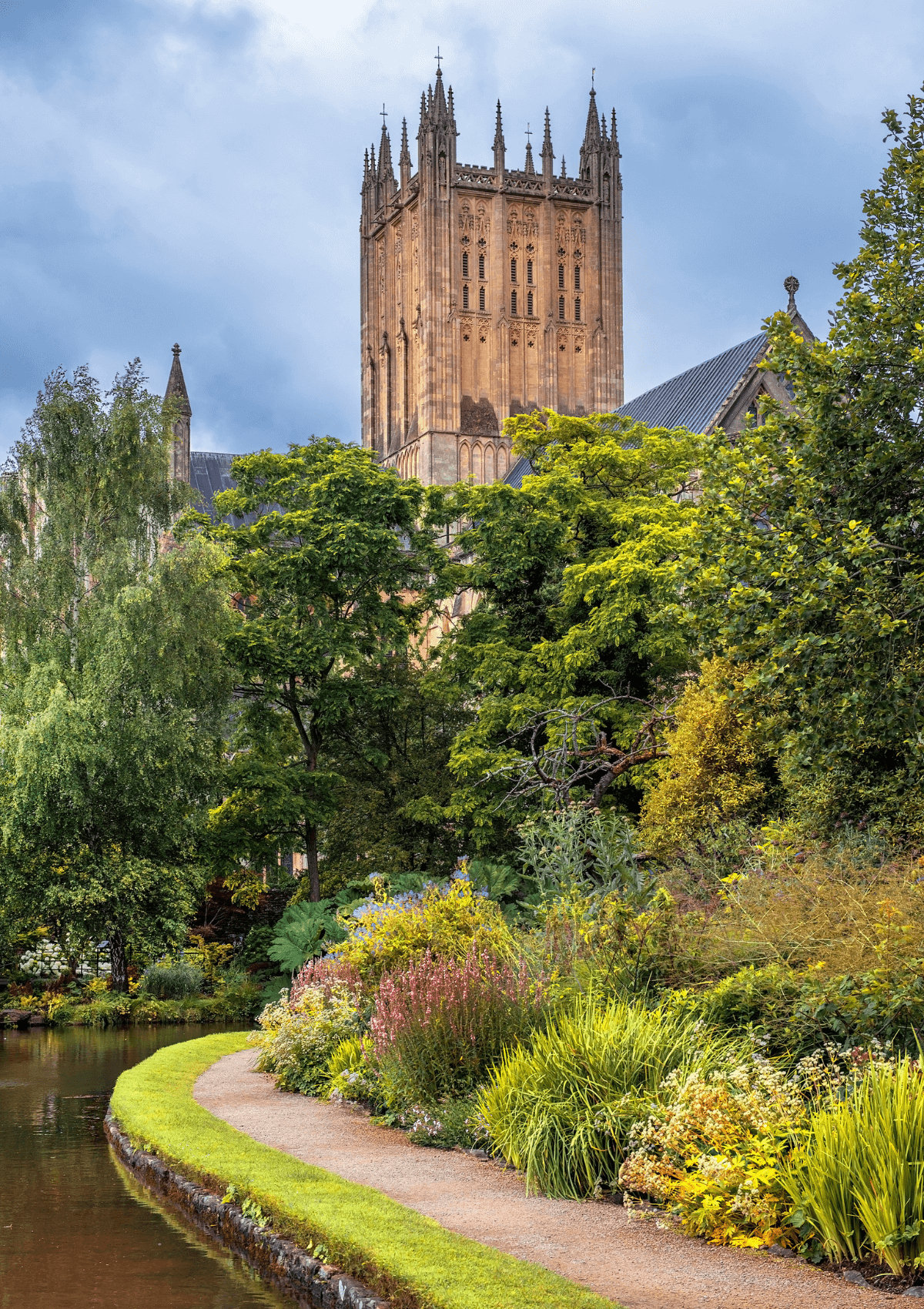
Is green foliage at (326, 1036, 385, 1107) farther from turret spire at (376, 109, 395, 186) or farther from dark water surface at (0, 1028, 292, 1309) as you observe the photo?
turret spire at (376, 109, 395, 186)

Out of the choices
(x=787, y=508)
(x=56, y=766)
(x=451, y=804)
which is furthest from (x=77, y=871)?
(x=787, y=508)

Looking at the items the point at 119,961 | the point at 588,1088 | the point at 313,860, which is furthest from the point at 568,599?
the point at 588,1088

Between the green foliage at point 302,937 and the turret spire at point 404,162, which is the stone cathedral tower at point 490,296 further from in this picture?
the green foliage at point 302,937

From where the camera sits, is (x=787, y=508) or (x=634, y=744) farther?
(x=634, y=744)

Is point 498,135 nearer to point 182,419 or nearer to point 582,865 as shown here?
point 182,419

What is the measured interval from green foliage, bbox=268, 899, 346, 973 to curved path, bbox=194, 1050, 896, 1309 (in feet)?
28.1

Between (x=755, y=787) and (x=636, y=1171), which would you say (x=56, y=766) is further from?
(x=636, y=1171)

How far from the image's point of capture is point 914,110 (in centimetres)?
1295

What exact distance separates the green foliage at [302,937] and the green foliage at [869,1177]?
12950 mm

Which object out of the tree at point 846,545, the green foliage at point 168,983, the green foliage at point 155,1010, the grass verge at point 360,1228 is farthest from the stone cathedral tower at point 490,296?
the grass verge at point 360,1228

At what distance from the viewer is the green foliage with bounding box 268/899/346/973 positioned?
19750 millimetres

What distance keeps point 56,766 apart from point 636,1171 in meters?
17.2

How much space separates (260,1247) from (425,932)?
17.6ft

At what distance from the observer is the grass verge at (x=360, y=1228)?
6.21 m
